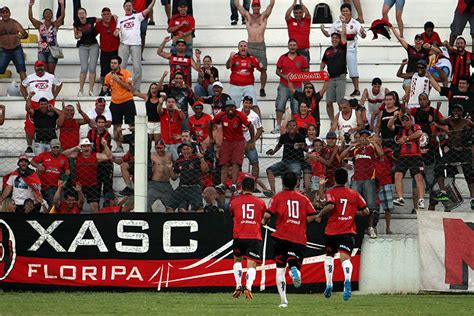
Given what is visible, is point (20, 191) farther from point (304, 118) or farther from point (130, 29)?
point (130, 29)

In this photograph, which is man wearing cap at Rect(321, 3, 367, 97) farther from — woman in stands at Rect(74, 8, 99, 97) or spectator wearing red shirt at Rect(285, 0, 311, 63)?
woman in stands at Rect(74, 8, 99, 97)

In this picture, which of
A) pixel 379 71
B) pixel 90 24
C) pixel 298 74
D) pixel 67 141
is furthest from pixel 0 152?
pixel 379 71

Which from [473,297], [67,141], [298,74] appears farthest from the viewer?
[298,74]

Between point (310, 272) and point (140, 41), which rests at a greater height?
point (140, 41)

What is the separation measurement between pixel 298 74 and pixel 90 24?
454 centimetres

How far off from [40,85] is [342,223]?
9458 millimetres

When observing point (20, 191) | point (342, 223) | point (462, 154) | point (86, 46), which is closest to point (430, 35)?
point (462, 154)

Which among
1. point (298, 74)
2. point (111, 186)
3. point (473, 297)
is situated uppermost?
point (298, 74)

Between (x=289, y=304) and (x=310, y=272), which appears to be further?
(x=310, y=272)

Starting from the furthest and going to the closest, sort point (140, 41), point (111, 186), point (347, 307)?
point (140, 41) → point (111, 186) → point (347, 307)

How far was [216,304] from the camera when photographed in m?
19.1

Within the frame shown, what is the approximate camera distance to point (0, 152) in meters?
25.9

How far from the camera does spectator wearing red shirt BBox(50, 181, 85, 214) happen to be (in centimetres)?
2327

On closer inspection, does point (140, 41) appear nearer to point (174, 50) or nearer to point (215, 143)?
point (174, 50)
